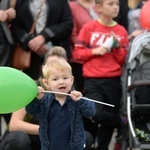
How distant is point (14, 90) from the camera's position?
3527 mm

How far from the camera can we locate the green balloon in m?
3.51

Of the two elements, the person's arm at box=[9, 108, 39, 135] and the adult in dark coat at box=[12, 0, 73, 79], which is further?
the adult in dark coat at box=[12, 0, 73, 79]

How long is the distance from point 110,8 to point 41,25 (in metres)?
0.78

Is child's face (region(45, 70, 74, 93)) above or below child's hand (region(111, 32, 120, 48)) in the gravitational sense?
above

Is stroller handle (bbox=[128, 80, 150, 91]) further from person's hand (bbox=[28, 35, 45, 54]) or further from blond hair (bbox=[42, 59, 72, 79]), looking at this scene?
person's hand (bbox=[28, 35, 45, 54])

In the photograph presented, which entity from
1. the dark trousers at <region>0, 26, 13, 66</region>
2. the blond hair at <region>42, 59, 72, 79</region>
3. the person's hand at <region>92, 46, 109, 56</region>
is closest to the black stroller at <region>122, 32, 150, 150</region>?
the person's hand at <region>92, 46, 109, 56</region>

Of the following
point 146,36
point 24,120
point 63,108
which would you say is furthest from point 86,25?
point 63,108

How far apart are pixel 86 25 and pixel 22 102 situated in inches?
76.9

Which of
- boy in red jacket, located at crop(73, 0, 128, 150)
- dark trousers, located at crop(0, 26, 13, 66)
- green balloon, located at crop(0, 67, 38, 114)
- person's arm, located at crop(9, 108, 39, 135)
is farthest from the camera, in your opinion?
dark trousers, located at crop(0, 26, 13, 66)

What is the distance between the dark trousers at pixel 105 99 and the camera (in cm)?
518

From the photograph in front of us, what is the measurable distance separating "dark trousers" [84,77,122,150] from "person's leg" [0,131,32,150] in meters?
0.94

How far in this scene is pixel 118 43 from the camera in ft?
17.1

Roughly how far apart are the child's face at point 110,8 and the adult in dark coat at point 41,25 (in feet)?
1.50

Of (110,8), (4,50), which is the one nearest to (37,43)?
(4,50)
